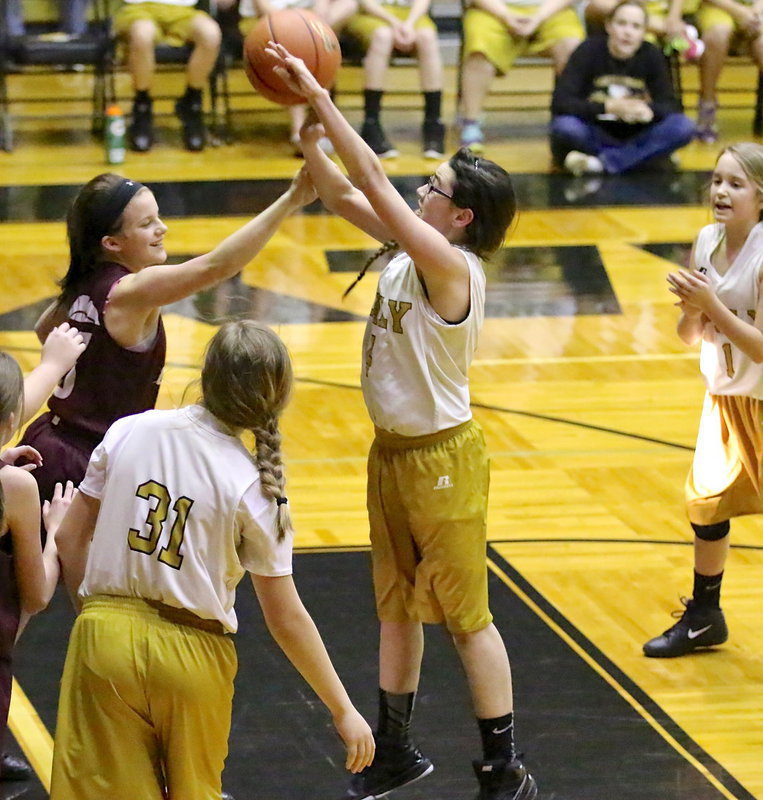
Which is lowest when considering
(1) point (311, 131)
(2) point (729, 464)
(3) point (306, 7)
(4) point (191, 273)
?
(2) point (729, 464)

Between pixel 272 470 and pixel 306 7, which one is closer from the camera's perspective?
pixel 272 470

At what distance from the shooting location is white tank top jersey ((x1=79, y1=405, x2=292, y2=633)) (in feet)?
8.45

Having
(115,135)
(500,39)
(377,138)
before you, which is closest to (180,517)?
(115,135)

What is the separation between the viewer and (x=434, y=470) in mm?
3385

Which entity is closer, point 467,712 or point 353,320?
point 467,712

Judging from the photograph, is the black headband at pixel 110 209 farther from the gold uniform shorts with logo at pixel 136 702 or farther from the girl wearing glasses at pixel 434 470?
the gold uniform shorts with logo at pixel 136 702

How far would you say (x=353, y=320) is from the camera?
24.0 ft

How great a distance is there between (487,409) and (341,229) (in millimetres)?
2875

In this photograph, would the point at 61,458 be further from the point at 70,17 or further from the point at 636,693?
the point at 70,17

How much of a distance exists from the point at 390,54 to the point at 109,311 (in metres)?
7.61

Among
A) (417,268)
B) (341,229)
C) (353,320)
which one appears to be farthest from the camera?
(341,229)

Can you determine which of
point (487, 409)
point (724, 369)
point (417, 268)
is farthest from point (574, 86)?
point (417, 268)

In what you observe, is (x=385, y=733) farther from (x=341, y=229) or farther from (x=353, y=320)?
(x=341, y=229)

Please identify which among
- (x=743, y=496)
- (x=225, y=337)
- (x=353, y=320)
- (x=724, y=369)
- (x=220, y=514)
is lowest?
(x=353, y=320)
